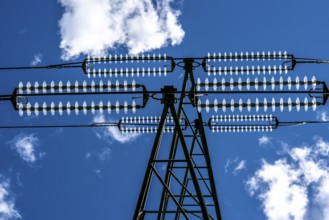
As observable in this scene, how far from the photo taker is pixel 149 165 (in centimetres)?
1353

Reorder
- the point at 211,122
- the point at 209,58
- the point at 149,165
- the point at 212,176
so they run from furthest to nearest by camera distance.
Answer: the point at 211,122, the point at 209,58, the point at 212,176, the point at 149,165

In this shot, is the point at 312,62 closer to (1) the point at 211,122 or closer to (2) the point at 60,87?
(1) the point at 211,122

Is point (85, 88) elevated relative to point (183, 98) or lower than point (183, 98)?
lower

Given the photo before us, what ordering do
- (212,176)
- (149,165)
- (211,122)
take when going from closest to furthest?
1. (149,165)
2. (212,176)
3. (211,122)

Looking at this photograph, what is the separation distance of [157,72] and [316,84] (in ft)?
19.5

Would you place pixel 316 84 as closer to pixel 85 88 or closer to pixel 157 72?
pixel 157 72

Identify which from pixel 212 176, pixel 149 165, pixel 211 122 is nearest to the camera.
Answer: pixel 149 165

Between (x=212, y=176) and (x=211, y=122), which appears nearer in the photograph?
(x=212, y=176)

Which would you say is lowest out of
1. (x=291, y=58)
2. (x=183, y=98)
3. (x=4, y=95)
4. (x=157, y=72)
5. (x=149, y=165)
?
(x=149, y=165)

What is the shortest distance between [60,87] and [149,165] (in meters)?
3.70

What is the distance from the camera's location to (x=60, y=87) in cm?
1391

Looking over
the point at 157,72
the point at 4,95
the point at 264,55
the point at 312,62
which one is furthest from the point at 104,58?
the point at 312,62

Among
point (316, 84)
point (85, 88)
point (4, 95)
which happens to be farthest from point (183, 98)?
point (4, 95)

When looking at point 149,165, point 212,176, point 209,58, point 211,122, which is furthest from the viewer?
point 211,122
